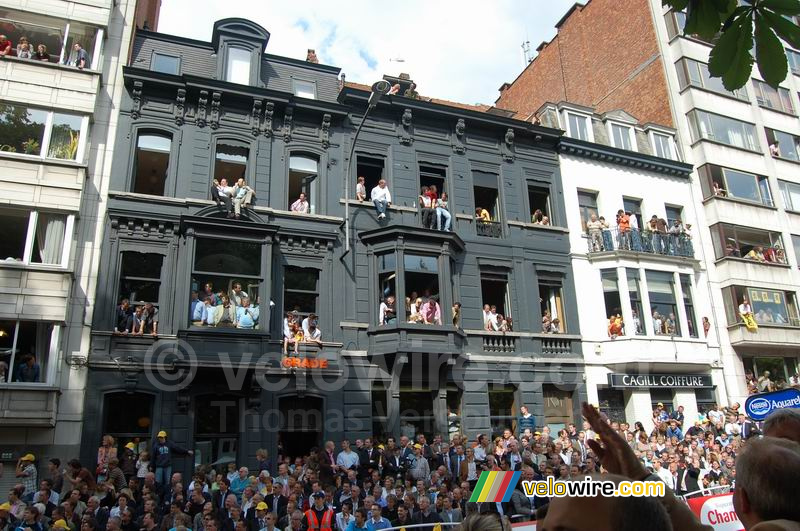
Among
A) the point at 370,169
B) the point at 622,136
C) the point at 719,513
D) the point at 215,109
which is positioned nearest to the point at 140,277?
the point at 215,109

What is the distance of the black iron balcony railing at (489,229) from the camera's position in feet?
73.2

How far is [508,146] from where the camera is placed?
23828mm

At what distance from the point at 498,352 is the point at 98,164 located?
1349cm

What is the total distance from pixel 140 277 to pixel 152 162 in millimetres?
3829

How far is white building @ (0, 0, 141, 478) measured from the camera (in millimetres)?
15516

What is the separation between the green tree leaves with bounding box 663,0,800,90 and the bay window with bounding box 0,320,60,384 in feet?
54.6

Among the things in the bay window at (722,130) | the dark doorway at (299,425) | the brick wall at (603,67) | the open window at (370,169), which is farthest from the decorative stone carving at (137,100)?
the bay window at (722,130)

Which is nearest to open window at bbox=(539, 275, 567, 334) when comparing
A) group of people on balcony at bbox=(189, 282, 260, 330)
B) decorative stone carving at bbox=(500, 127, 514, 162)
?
decorative stone carving at bbox=(500, 127, 514, 162)

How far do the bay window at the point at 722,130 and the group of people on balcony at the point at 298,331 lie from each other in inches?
765

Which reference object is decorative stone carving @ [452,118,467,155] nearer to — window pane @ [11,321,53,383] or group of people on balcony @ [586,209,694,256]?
group of people on balcony @ [586,209,694,256]

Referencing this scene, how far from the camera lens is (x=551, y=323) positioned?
864 inches

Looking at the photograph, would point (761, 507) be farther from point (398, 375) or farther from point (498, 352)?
point (498, 352)

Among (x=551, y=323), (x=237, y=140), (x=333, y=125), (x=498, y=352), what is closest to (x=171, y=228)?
(x=237, y=140)

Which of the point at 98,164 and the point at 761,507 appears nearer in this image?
the point at 761,507
